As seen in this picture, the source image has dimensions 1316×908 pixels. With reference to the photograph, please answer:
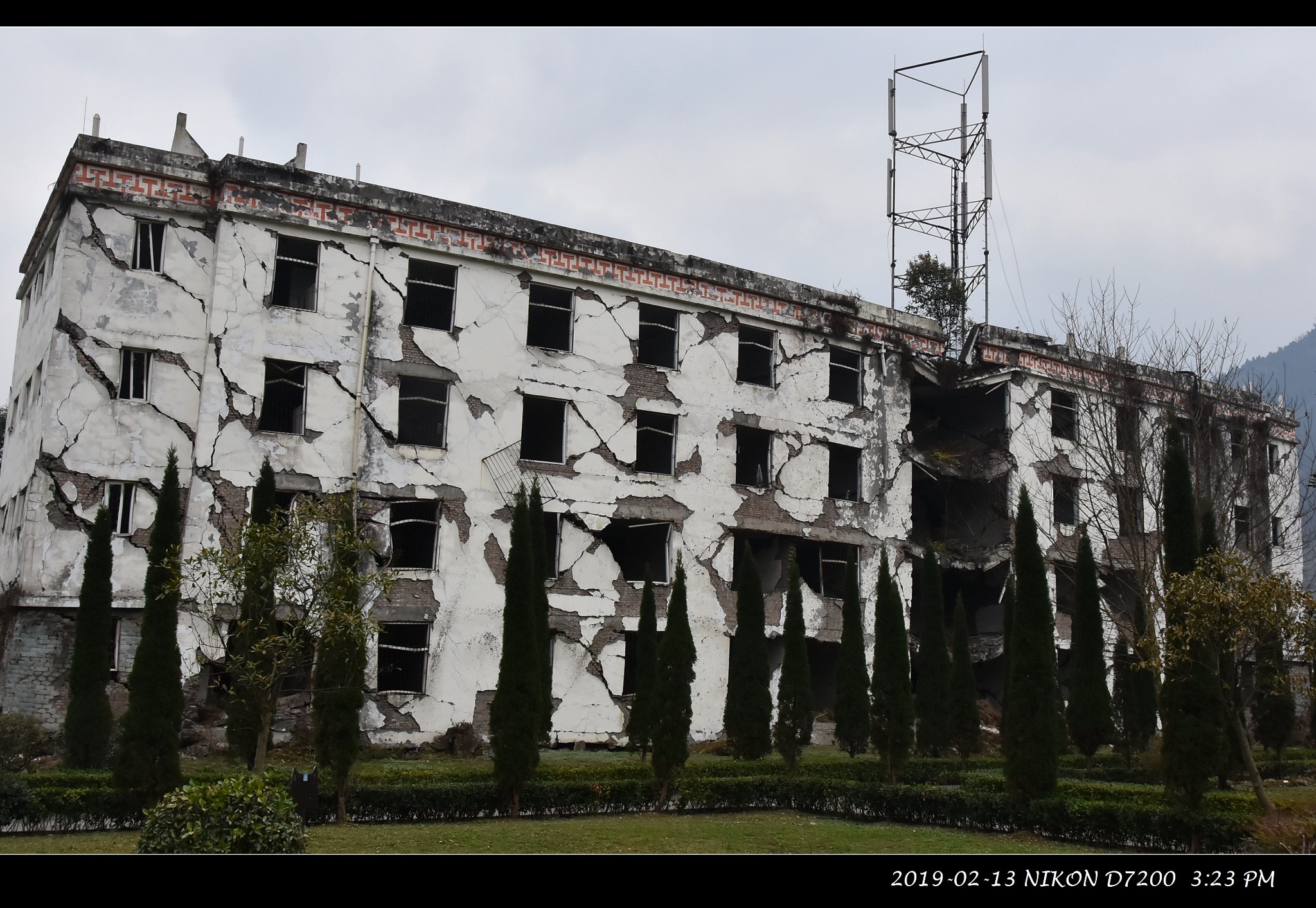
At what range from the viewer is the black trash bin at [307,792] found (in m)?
14.6

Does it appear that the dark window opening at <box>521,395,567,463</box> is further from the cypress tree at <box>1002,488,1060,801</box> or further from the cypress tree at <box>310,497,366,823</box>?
the cypress tree at <box>1002,488,1060,801</box>

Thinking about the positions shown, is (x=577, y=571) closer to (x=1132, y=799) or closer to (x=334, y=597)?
(x=334, y=597)

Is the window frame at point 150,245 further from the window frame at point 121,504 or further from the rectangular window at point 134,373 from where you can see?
the window frame at point 121,504

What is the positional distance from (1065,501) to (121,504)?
2299cm

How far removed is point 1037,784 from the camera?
15695mm

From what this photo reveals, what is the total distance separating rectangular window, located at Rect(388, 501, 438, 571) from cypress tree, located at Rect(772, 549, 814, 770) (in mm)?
7500

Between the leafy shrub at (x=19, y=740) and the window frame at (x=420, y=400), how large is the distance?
8290mm

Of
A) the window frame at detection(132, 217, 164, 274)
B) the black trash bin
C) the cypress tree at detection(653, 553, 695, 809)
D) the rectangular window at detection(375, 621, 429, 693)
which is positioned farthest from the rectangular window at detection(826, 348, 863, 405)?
the black trash bin

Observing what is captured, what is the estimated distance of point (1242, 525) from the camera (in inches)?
1276

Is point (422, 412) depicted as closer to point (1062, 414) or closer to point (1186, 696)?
point (1186, 696)

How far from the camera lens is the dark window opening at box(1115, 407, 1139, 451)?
24.9m

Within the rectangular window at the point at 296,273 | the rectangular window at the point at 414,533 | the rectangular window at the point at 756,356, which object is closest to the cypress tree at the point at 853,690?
the rectangular window at the point at 414,533
